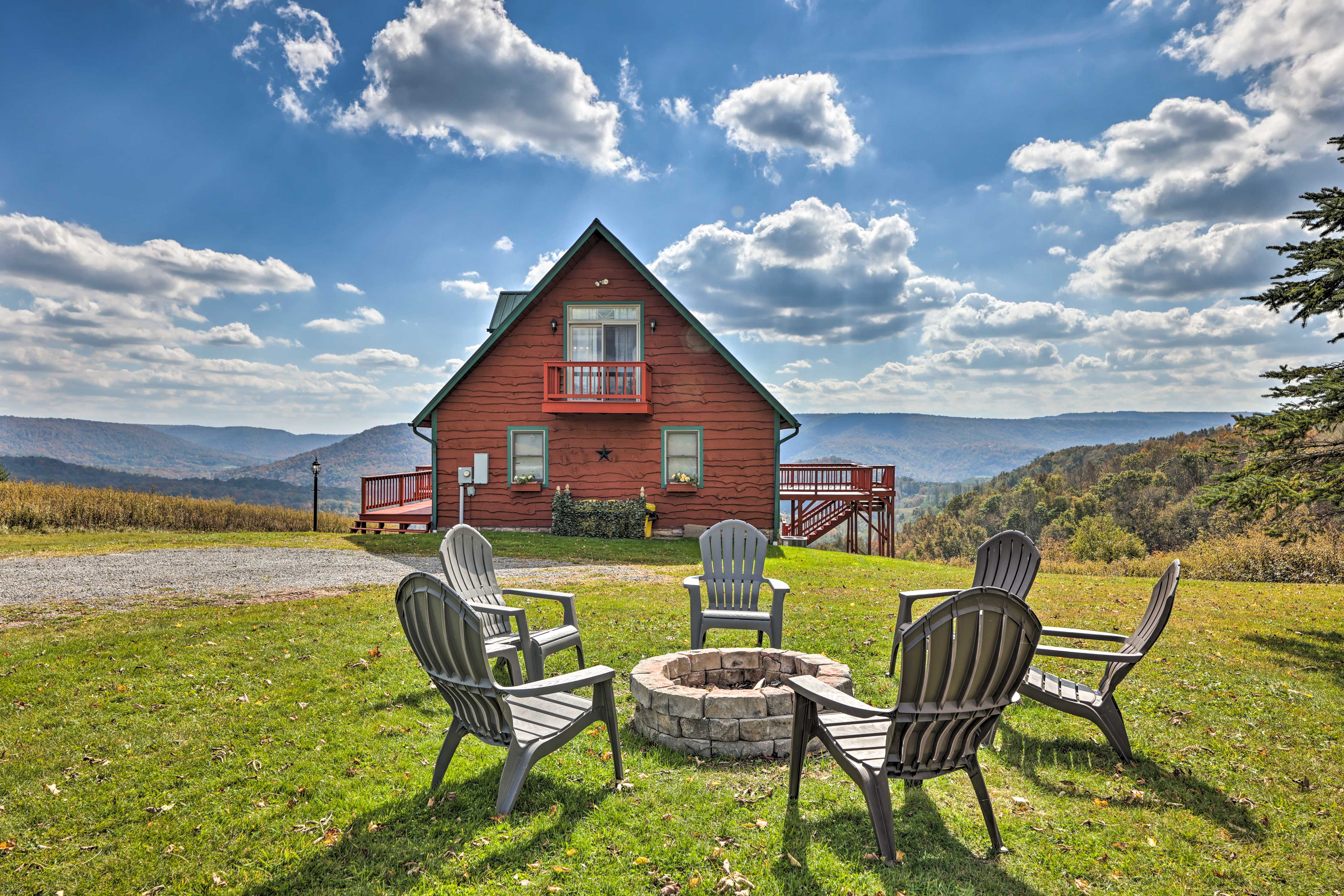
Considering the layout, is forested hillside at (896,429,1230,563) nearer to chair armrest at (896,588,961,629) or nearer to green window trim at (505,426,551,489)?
chair armrest at (896,588,961,629)

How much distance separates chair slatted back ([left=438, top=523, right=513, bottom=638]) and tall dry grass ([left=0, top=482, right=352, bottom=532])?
51.9 ft

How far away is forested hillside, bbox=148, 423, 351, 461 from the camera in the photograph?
172m

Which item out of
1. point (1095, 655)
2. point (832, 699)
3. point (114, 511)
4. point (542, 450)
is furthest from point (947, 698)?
point (114, 511)

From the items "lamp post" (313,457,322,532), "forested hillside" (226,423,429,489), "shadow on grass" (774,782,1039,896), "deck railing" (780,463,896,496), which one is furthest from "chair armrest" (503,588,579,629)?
"forested hillside" (226,423,429,489)

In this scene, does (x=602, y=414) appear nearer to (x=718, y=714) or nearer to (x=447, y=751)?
(x=718, y=714)

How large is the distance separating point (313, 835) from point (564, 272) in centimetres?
1502

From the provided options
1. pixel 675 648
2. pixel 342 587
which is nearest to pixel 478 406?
pixel 342 587

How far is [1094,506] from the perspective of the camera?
37938 mm

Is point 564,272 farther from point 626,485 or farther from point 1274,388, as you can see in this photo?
point 1274,388

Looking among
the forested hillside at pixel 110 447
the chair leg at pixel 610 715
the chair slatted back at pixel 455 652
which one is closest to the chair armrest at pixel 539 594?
the chair leg at pixel 610 715

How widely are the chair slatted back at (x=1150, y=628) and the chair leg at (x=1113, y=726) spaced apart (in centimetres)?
8

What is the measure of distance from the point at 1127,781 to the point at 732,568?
3.29 metres

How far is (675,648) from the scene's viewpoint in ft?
20.1

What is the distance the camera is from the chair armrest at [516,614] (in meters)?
4.72
